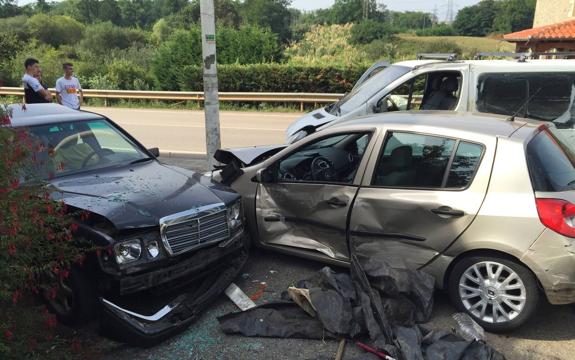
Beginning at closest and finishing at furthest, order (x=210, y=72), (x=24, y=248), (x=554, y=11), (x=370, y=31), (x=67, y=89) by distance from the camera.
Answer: (x=24, y=248) → (x=210, y=72) → (x=67, y=89) → (x=554, y=11) → (x=370, y=31)

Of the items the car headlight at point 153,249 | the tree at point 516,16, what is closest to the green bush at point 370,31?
the tree at point 516,16

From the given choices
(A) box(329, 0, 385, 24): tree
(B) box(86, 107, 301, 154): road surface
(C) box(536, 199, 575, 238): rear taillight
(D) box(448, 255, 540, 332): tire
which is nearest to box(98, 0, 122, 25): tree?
(A) box(329, 0, 385, 24): tree

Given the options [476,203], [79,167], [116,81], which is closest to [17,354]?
[79,167]

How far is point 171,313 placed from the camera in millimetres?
3619

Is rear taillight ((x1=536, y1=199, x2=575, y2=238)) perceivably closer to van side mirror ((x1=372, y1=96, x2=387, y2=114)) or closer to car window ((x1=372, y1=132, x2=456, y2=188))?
car window ((x1=372, y1=132, x2=456, y2=188))

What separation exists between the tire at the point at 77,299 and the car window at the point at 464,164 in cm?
284

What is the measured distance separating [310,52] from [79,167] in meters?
30.3

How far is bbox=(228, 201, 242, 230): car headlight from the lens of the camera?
168 inches

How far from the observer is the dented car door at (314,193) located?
14.2 feet

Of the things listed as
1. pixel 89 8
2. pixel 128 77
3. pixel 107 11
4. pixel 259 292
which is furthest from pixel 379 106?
pixel 89 8

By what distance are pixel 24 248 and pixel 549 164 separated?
365cm

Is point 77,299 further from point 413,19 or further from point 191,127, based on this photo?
point 413,19

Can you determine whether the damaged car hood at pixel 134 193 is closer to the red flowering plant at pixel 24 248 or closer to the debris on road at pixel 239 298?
the red flowering plant at pixel 24 248

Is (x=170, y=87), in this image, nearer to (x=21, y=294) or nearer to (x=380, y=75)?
(x=380, y=75)
